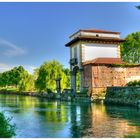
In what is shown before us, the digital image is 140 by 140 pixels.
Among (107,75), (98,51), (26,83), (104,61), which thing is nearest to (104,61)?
(104,61)

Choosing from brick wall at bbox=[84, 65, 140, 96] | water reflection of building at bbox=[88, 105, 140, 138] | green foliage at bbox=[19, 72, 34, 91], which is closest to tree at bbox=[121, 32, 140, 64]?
brick wall at bbox=[84, 65, 140, 96]

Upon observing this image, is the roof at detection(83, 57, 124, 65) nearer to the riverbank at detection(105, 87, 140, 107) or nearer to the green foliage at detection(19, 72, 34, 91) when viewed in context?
the riverbank at detection(105, 87, 140, 107)

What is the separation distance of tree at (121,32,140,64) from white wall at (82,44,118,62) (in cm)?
1520

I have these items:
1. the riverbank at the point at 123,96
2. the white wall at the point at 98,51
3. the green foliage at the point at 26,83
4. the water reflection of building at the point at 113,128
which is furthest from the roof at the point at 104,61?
the green foliage at the point at 26,83

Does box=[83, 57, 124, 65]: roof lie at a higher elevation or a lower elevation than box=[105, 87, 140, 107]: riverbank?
higher

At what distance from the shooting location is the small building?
39656 mm

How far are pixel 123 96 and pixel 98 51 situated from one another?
423 inches

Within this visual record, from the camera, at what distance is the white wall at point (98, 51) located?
137 feet

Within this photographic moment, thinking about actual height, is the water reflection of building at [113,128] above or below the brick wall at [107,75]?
below

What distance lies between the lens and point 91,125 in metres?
17.2

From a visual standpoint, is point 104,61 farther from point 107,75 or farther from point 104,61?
point 107,75

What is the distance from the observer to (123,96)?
3234cm

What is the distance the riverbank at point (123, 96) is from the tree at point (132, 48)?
21759 mm

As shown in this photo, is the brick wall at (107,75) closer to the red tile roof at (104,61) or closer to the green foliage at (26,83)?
the red tile roof at (104,61)
